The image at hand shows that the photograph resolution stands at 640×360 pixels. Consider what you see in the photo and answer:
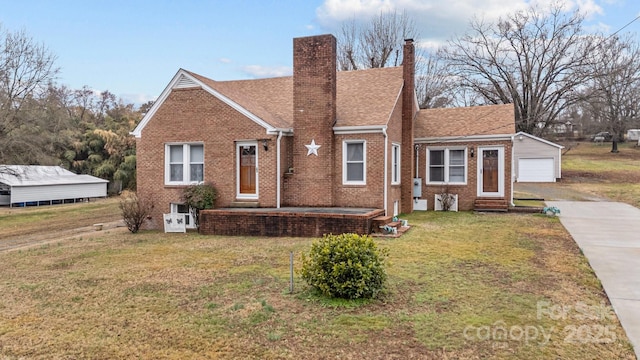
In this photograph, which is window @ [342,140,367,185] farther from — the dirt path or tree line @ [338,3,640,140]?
tree line @ [338,3,640,140]

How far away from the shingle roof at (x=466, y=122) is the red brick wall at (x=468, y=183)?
46 cm

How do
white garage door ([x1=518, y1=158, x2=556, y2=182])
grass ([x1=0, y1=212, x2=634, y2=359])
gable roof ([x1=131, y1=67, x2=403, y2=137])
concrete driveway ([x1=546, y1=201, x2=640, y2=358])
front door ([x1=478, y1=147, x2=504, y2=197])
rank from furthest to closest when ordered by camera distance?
white garage door ([x1=518, y1=158, x2=556, y2=182]) < front door ([x1=478, y1=147, x2=504, y2=197]) < gable roof ([x1=131, y1=67, x2=403, y2=137]) < concrete driveway ([x1=546, y1=201, x2=640, y2=358]) < grass ([x1=0, y1=212, x2=634, y2=359])

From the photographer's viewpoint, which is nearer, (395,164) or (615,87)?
(395,164)

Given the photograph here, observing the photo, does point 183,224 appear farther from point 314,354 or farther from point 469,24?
point 469,24

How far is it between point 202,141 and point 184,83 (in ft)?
6.85

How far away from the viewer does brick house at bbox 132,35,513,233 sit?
1325cm

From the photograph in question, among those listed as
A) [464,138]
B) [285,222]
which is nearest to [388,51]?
[464,138]

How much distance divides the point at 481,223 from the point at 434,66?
2462 cm

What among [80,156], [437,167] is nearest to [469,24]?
[437,167]

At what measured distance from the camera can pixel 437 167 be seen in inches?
683

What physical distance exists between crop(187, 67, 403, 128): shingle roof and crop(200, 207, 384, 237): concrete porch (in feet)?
11.0

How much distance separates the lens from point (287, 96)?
16422 mm

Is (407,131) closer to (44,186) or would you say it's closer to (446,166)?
(446,166)

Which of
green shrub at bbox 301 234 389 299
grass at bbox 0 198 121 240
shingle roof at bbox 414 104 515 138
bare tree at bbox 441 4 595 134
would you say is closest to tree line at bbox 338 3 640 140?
bare tree at bbox 441 4 595 134
